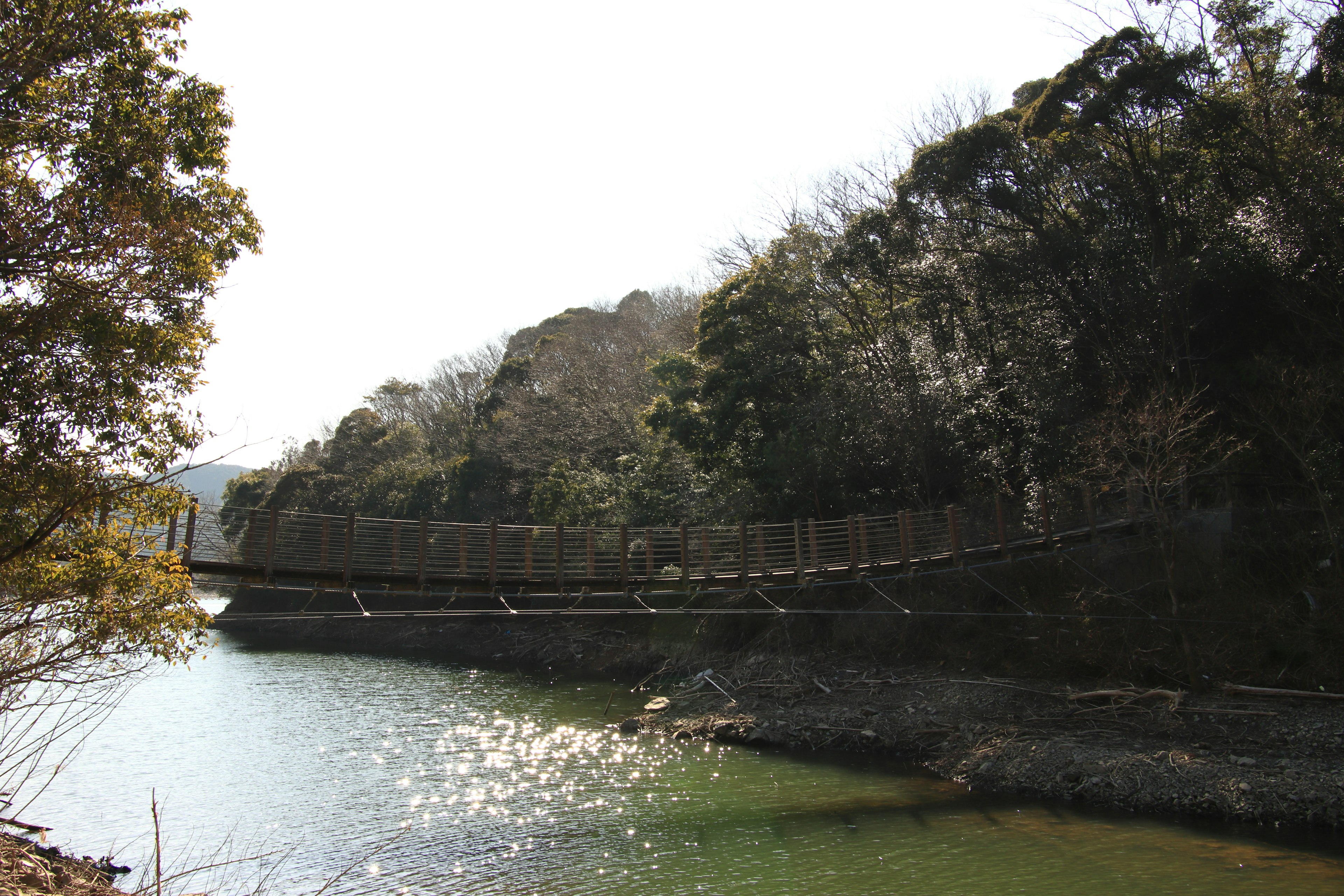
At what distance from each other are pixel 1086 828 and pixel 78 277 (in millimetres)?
10532

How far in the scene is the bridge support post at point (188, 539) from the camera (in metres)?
9.29

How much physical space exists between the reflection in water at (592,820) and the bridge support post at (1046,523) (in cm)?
488

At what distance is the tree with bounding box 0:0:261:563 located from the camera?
489 centimetres

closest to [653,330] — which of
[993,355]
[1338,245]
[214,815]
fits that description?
[993,355]

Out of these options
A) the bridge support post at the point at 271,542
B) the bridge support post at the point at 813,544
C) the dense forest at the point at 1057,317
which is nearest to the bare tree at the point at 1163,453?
the dense forest at the point at 1057,317

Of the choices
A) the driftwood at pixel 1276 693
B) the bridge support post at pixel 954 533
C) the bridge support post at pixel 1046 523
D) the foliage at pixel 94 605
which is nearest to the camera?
the foliage at pixel 94 605

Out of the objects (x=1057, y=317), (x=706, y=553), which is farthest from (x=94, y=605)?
(x=1057, y=317)

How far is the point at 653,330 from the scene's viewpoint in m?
34.4

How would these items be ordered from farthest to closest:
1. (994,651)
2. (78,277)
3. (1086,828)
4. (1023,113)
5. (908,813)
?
(1023,113)
(994,651)
(908,813)
(1086,828)
(78,277)

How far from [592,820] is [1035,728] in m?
6.46

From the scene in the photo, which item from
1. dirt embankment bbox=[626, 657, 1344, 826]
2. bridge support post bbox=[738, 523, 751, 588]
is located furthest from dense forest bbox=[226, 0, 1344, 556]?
bridge support post bbox=[738, 523, 751, 588]

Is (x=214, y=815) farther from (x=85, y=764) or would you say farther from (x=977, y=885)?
(x=977, y=885)

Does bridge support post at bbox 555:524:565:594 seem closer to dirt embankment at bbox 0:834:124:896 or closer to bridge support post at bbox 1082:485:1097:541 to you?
dirt embankment at bbox 0:834:124:896

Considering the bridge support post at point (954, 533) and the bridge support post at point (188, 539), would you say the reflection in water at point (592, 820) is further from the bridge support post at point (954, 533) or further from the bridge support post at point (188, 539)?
the bridge support post at point (954, 533)
